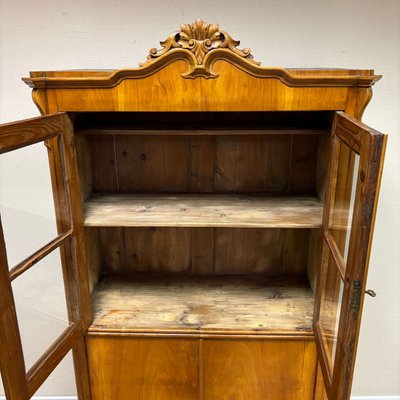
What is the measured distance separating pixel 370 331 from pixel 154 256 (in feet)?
3.47

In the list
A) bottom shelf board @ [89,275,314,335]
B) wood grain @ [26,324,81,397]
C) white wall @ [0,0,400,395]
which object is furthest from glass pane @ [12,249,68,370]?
white wall @ [0,0,400,395]

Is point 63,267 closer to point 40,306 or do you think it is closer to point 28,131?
point 40,306

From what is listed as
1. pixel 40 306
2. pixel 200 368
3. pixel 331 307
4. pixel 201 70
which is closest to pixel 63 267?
pixel 40 306

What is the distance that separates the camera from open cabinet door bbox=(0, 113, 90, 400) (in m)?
0.90

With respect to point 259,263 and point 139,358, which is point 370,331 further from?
point 139,358

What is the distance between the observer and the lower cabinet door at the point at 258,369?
54.1 inches

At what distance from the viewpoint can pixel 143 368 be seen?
1.42 m

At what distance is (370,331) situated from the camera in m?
1.84

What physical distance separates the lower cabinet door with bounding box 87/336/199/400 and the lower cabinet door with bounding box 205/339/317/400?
0.20 ft

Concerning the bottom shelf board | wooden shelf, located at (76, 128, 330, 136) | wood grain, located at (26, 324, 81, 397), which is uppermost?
wooden shelf, located at (76, 128, 330, 136)

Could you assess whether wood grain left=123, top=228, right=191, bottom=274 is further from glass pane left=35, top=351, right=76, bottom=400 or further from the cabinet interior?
glass pane left=35, top=351, right=76, bottom=400

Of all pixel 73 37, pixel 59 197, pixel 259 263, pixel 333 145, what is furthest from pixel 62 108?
pixel 259 263

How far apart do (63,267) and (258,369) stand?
0.75 metres

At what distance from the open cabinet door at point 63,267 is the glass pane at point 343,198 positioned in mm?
774
